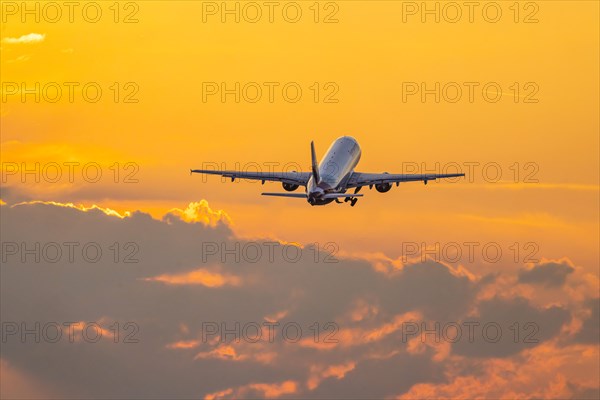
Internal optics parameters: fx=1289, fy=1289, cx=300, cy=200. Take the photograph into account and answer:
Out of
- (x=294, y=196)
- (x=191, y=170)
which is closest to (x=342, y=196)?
(x=294, y=196)

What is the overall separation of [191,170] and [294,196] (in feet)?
55.0

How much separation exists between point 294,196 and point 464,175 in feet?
94.0

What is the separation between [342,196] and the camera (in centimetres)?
19350

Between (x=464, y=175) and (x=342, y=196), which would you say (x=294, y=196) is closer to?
(x=342, y=196)

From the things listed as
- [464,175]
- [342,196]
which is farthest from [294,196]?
[464,175]

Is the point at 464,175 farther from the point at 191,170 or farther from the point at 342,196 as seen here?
the point at 191,170

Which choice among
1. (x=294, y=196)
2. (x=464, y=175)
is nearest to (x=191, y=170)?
(x=294, y=196)

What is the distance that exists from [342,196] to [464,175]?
20.4 meters

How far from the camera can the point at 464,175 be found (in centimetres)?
19988

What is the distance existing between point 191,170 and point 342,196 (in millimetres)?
23044

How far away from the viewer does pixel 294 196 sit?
189000 mm

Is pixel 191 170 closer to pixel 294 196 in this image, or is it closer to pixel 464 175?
pixel 294 196

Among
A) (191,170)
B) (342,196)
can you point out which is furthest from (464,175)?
(191,170)
